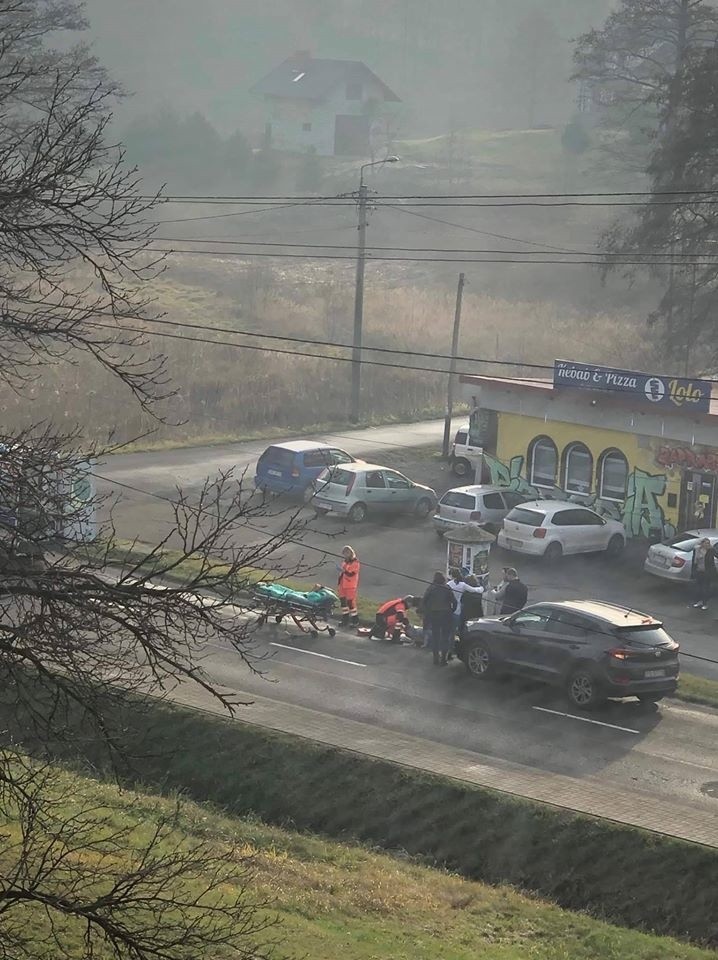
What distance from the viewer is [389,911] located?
1350 centimetres

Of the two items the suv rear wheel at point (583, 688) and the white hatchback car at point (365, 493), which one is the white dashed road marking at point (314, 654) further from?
the white hatchback car at point (365, 493)

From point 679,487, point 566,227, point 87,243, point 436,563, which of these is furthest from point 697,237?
point 566,227

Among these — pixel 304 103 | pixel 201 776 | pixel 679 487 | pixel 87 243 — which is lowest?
pixel 201 776

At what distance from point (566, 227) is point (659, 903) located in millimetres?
78842

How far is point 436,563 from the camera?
29656mm

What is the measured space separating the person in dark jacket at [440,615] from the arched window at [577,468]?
1265cm

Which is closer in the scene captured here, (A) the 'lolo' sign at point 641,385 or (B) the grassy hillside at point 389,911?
(B) the grassy hillside at point 389,911

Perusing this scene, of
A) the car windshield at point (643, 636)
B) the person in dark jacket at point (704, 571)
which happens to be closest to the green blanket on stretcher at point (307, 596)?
the car windshield at point (643, 636)

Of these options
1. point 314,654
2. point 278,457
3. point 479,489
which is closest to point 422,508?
point 479,489

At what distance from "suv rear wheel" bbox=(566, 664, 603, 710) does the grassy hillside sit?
15.9 ft

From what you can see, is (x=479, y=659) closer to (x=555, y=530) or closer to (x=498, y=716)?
(x=498, y=716)

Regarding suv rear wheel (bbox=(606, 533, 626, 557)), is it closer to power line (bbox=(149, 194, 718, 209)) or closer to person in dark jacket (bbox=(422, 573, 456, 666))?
power line (bbox=(149, 194, 718, 209))

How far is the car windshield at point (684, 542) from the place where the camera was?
93.8ft

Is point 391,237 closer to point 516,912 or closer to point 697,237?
point 697,237
